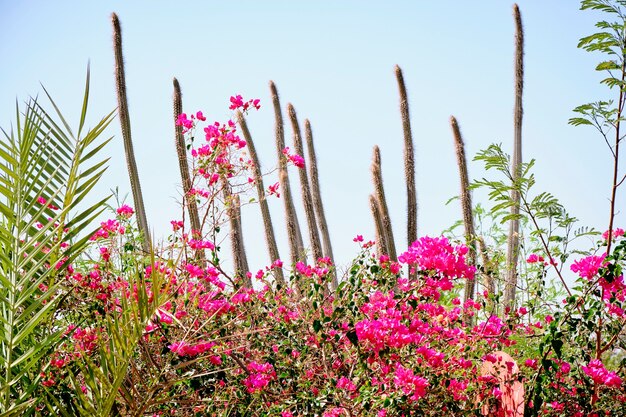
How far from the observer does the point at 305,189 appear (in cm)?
1238

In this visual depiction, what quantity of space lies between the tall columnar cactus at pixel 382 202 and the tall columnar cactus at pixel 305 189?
1.20 m

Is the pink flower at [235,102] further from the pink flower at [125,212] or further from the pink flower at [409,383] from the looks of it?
the pink flower at [409,383]

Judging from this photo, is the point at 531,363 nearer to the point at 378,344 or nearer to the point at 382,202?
the point at 378,344

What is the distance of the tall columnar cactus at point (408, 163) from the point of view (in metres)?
11.3

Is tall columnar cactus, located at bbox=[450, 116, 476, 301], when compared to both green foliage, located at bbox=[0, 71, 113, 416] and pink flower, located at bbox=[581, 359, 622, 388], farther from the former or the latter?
green foliage, located at bbox=[0, 71, 113, 416]

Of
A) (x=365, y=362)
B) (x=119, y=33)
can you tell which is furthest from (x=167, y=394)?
(x=119, y=33)

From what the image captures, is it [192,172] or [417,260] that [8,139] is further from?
[192,172]

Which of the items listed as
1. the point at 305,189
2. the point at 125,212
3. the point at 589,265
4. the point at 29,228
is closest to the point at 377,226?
the point at 305,189

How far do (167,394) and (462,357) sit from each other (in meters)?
1.78

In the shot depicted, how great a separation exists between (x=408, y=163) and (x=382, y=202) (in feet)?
2.57

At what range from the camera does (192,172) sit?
6.01 meters

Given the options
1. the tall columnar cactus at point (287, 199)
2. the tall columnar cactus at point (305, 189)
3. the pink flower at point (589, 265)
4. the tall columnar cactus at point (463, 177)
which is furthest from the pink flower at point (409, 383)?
the tall columnar cactus at point (305, 189)

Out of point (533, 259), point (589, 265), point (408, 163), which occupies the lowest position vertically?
point (589, 265)

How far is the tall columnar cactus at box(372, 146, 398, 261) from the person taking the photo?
37.4ft
